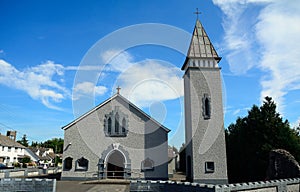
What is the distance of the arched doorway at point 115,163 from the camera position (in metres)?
20.5

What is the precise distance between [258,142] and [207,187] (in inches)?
562

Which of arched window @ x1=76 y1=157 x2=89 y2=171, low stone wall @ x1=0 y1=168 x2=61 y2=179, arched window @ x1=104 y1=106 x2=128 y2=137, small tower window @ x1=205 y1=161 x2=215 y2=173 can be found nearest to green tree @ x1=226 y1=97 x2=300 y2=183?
small tower window @ x1=205 y1=161 x2=215 y2=173

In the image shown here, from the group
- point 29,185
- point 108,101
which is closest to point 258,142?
point 108,101

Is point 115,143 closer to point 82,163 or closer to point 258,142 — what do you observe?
point 82,163

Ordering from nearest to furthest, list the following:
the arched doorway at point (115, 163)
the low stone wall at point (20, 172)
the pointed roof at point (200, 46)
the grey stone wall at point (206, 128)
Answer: the grey stone wall at point (206, 128)
the arched doorway at point (115, 163)
the pointed roof at point (200, 46)
the low stone wall at point (20, 172)

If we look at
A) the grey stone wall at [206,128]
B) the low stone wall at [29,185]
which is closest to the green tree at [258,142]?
the grey stone wall at [206,128]

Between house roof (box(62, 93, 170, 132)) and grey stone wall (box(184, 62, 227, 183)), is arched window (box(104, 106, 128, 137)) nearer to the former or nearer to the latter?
house roof (box(62, 93, 170, 132))

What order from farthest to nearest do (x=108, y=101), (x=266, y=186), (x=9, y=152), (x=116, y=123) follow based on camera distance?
(x=9, y=152)
(x=108, y=101)
(x=116, y=123)
(x=266, y=186)

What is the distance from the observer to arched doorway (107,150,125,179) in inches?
806

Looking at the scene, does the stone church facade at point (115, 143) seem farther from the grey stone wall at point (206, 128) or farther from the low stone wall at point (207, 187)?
the low stone wall at point (207, 187)

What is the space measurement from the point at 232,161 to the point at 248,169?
210 cm

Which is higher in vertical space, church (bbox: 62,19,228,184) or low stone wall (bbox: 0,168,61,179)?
church (bbox: 62,19,228,184)

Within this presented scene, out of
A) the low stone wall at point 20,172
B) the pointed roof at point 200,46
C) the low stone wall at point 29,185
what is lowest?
the low stone wall at point 20,172

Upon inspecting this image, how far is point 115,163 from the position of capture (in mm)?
21766
